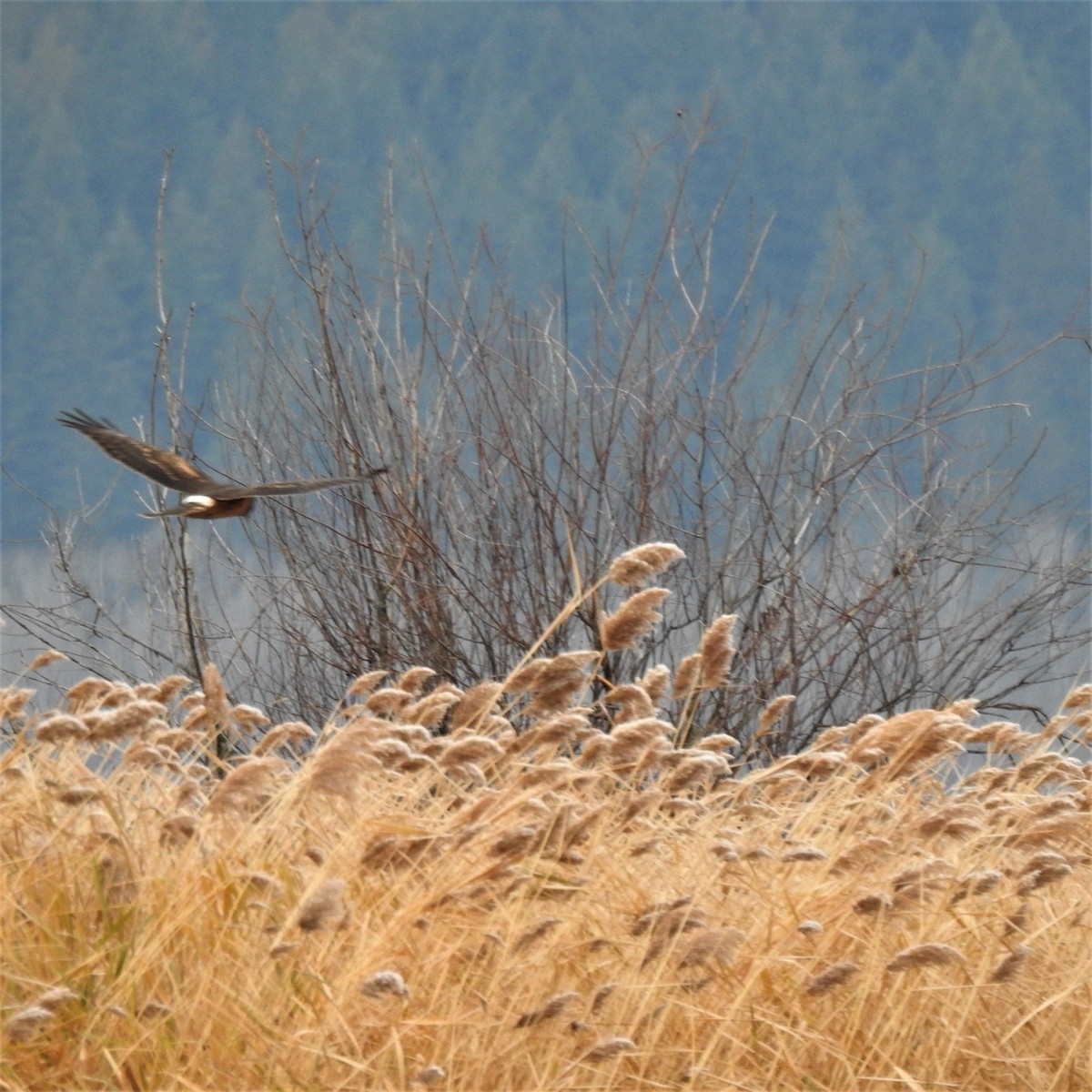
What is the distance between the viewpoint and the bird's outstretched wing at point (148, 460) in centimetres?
397

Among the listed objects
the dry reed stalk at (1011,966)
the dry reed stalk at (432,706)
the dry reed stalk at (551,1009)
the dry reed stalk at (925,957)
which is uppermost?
the dry reed stalk at (432,706)

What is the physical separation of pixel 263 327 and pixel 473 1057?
4.43 metres

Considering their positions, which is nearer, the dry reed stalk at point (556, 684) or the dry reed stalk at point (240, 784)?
the dry reed stalk at point (240, 784)

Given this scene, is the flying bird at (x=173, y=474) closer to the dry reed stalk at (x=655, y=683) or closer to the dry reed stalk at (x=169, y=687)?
the dry reed stalk at (x=169, y=687)

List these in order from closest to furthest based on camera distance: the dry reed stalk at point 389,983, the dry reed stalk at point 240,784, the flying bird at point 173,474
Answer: the dry reed stalk at point 389,983
the dry reed stalk at point 240,784
the flying bird at point 173,474

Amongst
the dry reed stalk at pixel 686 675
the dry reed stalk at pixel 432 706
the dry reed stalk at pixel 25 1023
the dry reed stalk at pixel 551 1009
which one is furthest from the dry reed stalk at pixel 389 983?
the dry reed stalk at pixel 686 675

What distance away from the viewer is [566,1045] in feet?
8.61

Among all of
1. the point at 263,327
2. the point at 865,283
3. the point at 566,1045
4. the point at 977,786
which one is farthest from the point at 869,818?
the point at 263,327

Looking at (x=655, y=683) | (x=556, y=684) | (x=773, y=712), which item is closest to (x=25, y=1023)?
(x=556, y=684)

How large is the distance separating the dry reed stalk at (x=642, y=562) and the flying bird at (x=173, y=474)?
1.11 m

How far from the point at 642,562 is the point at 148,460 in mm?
1752

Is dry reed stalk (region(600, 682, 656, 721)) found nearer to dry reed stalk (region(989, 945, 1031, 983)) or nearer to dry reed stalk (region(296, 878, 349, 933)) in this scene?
dry reed stalk (region(989, 945, 1031, 983))

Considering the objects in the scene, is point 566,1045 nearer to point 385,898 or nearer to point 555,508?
point 385,898

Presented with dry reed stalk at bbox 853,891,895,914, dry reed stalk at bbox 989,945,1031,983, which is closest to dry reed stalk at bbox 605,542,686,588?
dry reed stalk at bbox 853,891,895,914
